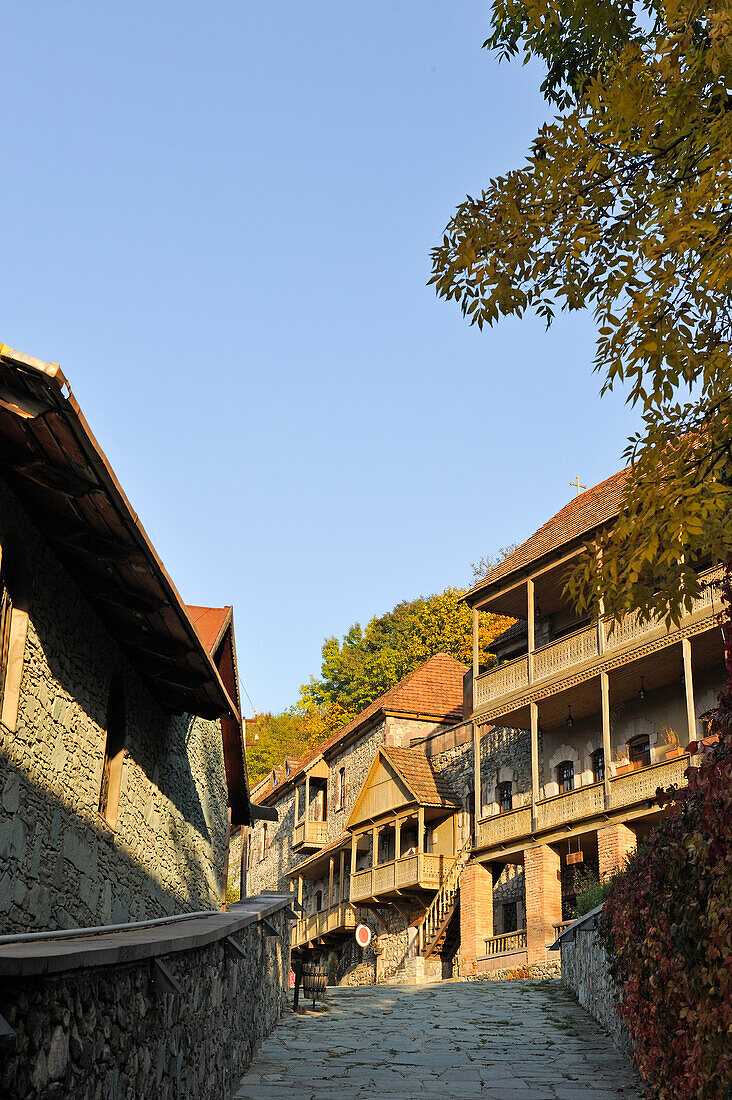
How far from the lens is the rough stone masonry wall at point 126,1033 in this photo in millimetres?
2867

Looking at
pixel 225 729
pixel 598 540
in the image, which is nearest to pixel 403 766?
pixel 225 729

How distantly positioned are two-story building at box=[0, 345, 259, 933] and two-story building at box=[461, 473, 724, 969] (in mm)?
10550

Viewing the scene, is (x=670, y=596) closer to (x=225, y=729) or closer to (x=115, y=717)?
(x=115, y=717)

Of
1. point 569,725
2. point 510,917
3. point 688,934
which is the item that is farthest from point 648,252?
point 510,917

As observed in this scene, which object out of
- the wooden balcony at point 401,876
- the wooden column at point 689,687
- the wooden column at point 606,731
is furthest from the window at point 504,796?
the wooden column at point 689,687

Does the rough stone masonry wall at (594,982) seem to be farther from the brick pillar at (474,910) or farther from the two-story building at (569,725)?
the brick pillar at (474,910)

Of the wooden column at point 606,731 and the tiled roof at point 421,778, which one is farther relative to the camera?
the tiled roof at point 421,778

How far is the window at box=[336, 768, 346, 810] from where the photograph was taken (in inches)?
1359

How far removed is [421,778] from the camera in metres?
27.4

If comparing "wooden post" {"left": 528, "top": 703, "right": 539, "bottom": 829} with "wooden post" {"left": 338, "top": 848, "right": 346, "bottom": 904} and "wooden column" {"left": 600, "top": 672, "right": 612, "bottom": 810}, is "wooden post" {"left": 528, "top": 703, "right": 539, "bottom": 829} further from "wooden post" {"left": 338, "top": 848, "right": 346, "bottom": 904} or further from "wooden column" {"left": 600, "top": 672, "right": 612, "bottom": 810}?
"wooden post" {"left": 338, "top": 848, "right": 346, "bottom": 904}

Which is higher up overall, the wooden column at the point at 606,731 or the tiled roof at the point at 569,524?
the tiled roof at the point at 569,524

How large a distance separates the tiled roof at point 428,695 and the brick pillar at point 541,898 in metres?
9.61

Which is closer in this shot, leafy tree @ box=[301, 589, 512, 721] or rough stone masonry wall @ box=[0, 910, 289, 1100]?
rough stone masonry wall @ box=[0, 910, 289, 1100]

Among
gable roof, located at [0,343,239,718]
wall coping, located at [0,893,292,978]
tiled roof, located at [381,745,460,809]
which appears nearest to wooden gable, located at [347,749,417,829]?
tiled roof, located at [381,745,460,809]
